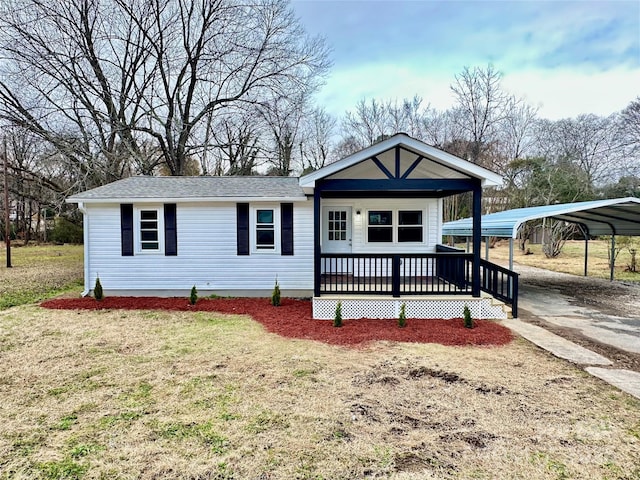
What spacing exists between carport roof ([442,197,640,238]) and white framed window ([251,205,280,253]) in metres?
5.76

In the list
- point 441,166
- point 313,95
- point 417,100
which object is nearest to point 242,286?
point 441,166

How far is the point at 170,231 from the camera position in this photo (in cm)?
978

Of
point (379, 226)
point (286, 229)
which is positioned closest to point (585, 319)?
point (379, 226)

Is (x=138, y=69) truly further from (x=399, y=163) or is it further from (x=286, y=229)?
(x=399, y=163)

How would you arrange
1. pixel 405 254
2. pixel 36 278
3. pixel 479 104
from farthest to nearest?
pixel 479 104, pixel 36 278, pixel 405 254

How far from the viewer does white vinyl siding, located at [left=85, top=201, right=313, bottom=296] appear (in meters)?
9.77

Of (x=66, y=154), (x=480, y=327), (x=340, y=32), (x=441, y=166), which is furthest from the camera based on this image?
(x=340, y=32)

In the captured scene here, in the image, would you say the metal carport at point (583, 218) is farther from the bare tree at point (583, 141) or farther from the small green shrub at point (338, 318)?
the bare tree at point (583, 141)

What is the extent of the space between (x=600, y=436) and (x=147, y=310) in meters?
8.55

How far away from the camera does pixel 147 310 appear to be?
8.56m

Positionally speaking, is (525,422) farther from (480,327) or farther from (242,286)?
(242,286)

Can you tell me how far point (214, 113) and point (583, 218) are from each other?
1997 centimetres

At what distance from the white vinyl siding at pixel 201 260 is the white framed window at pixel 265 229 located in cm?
10

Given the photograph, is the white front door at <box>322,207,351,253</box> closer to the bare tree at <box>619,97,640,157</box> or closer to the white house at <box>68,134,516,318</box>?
the white house at <box>68,134,516,318</box>
